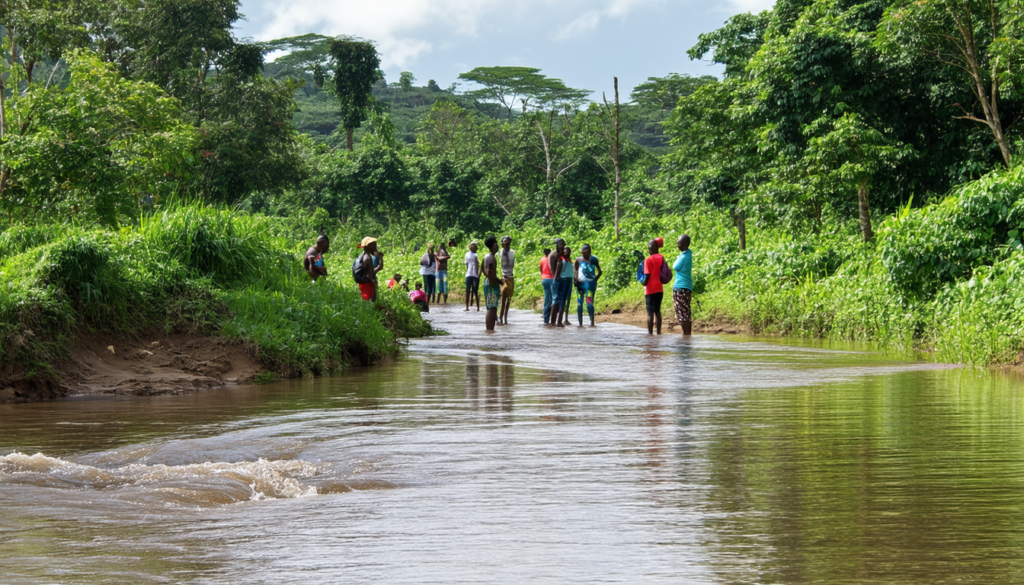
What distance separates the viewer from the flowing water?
3.19m

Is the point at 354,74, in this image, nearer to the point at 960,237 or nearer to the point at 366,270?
the point at 366,270

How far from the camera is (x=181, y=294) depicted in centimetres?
1064

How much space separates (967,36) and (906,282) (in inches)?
272

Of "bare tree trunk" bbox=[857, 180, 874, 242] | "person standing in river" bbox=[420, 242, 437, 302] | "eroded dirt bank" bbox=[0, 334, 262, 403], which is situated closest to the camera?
"eroded dirt bank" bbox=[0, 334, 262, 403]

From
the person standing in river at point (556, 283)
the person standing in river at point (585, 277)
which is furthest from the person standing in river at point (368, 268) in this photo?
the person standing in river at point (585, 277)

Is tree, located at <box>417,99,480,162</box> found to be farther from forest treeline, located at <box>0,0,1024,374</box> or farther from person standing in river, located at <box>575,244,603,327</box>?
person standing in river, located at <box>575,244,603,327</box>

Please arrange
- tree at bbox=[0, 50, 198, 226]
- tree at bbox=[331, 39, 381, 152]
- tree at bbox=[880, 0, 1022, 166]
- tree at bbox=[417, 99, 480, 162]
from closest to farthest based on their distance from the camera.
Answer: tree at bbox=[0, 50, 198, 226], tree at bbox=[880, 0, 1022, 166], tree at bbox=[331, 39, 381, 152], tree at bbox=[417, 99, 480, 162]

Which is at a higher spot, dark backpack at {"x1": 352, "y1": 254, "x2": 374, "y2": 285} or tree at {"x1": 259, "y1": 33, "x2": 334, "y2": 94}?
tree at {"x1": 259, "y1": 33, "x2": 334, "y2": 94}

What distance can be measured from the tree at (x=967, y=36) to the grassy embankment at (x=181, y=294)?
11815 millimetres

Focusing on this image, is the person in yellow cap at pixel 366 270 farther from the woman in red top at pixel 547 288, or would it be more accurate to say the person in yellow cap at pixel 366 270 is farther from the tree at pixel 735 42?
the tree at pixel 735 42

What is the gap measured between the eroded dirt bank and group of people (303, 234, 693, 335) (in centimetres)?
337

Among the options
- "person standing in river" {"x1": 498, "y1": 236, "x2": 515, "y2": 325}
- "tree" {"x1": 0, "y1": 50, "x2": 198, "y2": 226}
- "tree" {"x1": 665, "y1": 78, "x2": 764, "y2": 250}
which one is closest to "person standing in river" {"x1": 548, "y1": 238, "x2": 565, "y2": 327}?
"person standing in river" {"x1": 498, "y1": 236, "x2": 515, "y2": 325}

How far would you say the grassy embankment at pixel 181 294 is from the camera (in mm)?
9023

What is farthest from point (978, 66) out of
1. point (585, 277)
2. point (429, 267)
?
point (429, 267)
